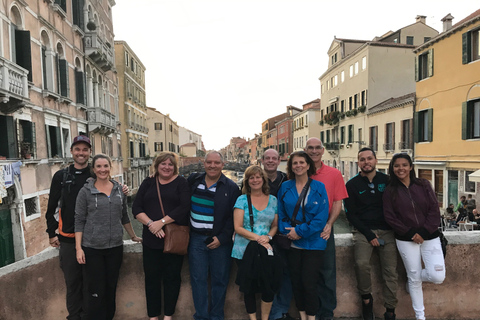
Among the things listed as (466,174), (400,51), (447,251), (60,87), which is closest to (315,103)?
(400,51)

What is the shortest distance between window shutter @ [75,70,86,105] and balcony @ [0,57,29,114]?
5.71 m

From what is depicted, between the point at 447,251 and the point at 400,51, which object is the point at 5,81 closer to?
the point at 447,251

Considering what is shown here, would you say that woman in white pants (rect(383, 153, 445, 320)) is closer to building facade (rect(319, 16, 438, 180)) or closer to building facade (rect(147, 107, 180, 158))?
building facade (rect(319, 16, 438, 180))

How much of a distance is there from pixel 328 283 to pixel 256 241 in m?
0.92

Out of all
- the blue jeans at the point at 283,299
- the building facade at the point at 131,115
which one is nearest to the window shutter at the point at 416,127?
the blue jeans at the point at 283,299

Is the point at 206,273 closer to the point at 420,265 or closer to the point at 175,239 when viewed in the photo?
the point at 175,239

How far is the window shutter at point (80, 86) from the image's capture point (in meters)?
15.0

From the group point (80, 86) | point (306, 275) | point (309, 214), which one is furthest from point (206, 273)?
point (80, 86)

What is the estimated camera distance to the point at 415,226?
2908mm

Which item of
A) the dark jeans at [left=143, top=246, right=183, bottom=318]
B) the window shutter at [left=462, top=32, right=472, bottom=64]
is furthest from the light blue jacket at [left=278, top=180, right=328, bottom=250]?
the window shutter at [left=462, top=32, right=472, bottom=64]

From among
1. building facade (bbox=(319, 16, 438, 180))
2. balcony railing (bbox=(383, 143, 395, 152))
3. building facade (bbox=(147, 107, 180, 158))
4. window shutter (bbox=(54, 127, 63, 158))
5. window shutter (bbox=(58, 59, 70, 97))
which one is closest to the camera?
window shutter (bbox=(54, 127, 63, 158))

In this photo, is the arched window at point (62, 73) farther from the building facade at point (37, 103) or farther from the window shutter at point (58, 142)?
the window shutter at point (58, 142)

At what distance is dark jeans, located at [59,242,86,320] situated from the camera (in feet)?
9.45

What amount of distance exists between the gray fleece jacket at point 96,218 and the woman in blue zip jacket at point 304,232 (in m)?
1.63
